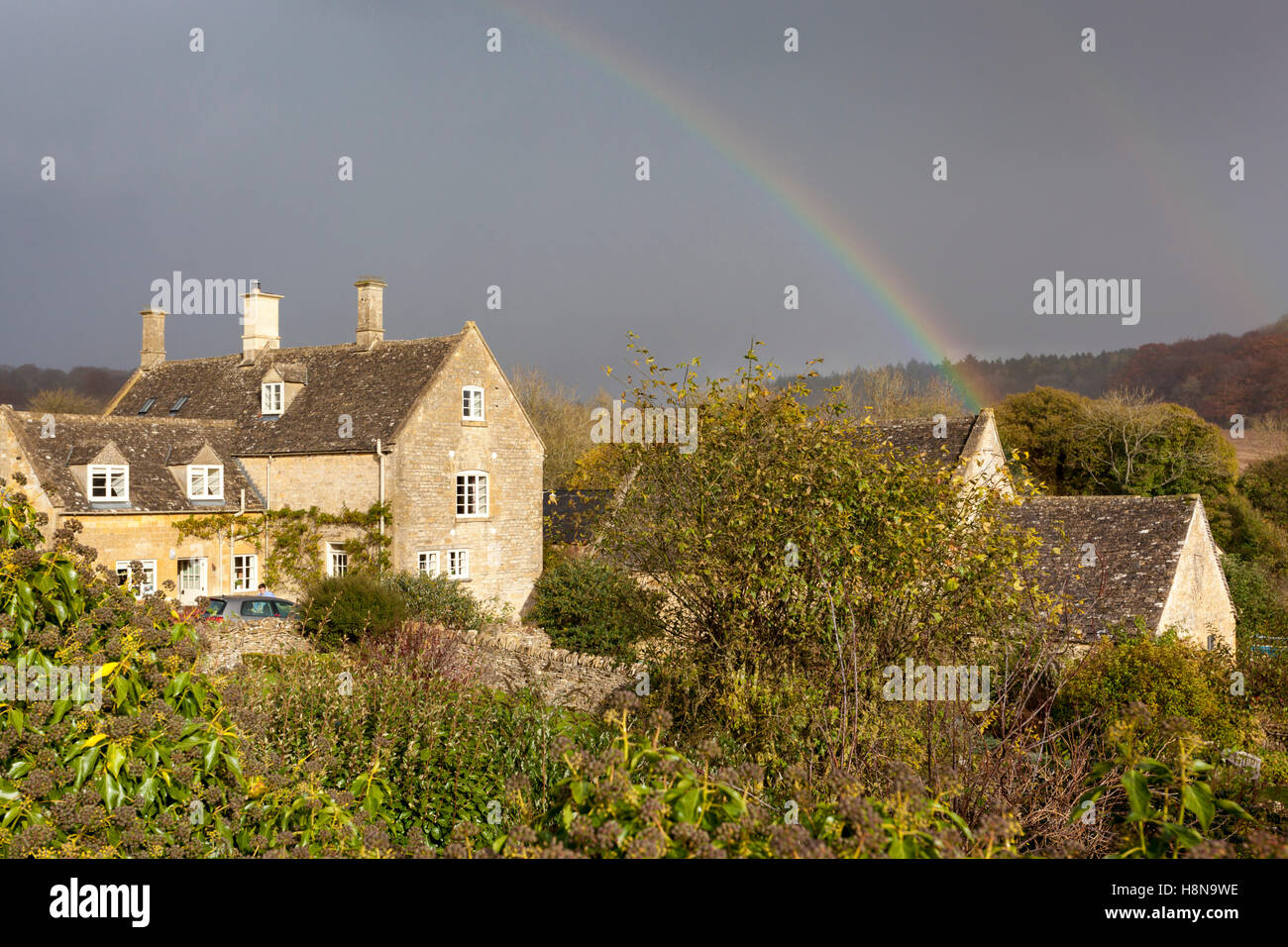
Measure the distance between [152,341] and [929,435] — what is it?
32618 millimetres

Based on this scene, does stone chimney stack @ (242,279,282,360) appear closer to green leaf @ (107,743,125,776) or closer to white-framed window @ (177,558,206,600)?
white-framed window @ (177,558,206,600)

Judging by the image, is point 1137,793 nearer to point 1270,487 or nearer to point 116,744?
point 116,744

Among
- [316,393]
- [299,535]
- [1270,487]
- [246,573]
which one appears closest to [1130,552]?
[299,535]

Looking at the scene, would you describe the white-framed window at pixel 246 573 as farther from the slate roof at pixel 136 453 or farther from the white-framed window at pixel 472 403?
the white-framed window at pixel 472 403

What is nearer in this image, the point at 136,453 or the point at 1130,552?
the point at 1130,552

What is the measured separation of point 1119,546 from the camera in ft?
83.6

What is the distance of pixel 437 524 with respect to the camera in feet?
99.3

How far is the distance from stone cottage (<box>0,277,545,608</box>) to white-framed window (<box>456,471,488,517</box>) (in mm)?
63

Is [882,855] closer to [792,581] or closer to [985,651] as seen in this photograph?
[792,581]

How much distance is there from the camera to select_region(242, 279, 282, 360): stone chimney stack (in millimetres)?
36750

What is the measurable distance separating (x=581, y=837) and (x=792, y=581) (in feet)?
24.7

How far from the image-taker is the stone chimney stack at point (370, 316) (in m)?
33.7
